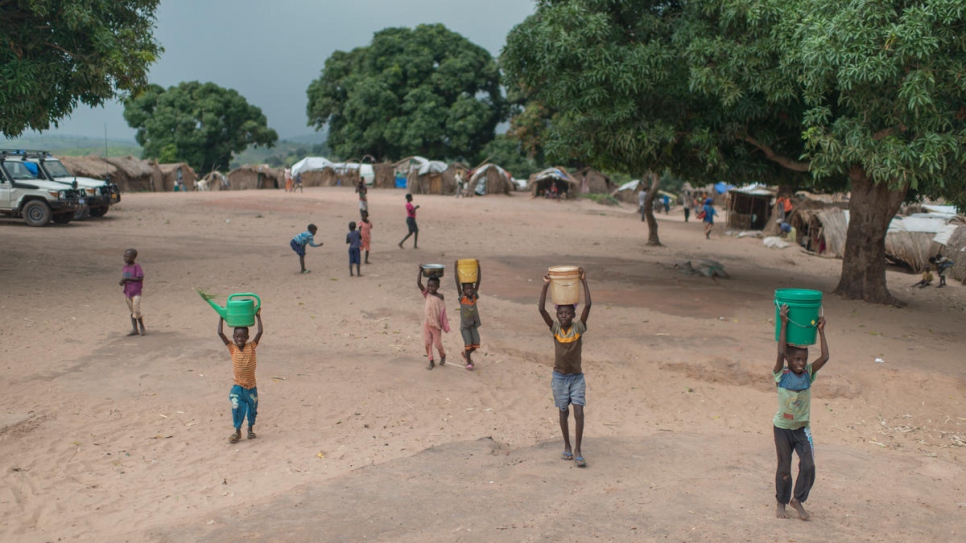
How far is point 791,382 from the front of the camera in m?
5.71

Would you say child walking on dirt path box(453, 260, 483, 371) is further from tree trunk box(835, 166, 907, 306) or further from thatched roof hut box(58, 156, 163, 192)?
thatched roof hut box(58, 156, 163, 192)

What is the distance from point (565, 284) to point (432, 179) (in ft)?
130

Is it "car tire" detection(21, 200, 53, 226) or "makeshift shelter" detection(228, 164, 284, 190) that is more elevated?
"makeshift shelter" detection(228, 164, 284, 190)

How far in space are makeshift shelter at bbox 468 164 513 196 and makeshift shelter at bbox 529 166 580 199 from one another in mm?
1616

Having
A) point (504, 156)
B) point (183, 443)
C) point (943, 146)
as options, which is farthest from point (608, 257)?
point (504, 156)

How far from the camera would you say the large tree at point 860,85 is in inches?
443

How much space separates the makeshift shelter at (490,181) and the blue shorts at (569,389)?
38460 millimetres

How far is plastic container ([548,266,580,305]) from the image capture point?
6727 millimetres

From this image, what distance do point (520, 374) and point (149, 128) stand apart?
47945mm

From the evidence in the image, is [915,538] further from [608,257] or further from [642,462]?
[608,257]

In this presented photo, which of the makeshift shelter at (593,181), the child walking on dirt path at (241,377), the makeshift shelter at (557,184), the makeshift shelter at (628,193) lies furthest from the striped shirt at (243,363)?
the makeshift shelter at (628,193)

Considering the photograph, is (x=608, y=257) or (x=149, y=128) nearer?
(x=608, y=257)

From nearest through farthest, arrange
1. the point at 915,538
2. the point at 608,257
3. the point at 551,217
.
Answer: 1. the point at 915,538
2. the point at 608,257
3. the point at 551,217

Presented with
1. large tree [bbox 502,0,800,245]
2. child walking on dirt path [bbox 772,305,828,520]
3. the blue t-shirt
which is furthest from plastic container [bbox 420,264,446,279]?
the blue t-shirt
